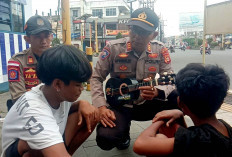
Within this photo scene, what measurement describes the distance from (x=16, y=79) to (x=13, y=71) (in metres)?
0.12

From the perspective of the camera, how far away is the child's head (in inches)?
55.7

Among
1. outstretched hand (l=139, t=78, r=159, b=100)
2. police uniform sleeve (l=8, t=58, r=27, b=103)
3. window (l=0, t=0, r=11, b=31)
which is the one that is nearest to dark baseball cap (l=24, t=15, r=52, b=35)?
police uniform sleeve (l=8, t=58, r=27, b=103)

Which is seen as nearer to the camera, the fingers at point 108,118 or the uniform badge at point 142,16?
the fingers at point 108,118

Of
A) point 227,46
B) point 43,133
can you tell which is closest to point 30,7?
point 43,133

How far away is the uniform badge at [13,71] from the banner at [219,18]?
449 centimetres

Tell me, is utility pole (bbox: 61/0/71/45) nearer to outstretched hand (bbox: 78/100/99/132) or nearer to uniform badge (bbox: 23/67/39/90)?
uniform badge (bbox: 23/67/39/90)

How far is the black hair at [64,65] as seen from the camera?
1.59 metres

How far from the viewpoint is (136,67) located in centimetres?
284

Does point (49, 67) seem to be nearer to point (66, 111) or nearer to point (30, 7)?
point (66, 111)

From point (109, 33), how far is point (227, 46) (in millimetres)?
19675

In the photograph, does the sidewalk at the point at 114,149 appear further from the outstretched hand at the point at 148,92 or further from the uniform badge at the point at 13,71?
the uniform badge at the point at 13,71

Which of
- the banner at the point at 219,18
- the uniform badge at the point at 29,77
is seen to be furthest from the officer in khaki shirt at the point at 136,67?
the banner at the point at 219,18

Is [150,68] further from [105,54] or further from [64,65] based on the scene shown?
[64,65]

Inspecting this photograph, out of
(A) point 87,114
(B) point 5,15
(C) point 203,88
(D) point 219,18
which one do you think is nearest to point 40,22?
(A) point 87,114
